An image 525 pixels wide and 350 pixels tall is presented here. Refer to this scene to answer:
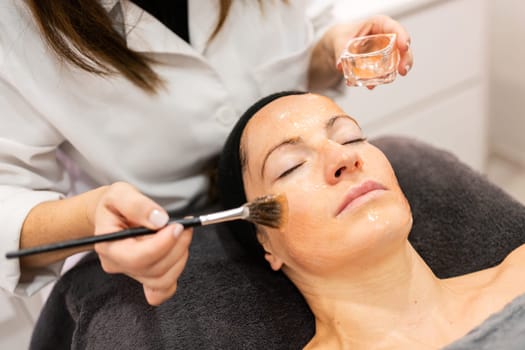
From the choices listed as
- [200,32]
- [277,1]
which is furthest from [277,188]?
[277,1]

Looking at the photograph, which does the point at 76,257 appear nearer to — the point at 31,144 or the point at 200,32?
the point at 31,144

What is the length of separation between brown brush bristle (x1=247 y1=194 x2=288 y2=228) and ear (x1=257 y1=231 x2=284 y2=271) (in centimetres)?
22

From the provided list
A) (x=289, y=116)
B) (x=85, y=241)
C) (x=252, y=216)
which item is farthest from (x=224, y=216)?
(x=289, y=116)

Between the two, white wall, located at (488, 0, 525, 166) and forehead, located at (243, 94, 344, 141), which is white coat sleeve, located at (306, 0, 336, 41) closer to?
forehead, located at (243, 94, 344, 141)

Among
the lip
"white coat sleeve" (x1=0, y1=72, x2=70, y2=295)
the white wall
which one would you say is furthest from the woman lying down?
the white wall

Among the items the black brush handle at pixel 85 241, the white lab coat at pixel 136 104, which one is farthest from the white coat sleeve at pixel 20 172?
the black brush handle at pixel 85 241

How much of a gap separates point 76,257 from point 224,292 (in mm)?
382

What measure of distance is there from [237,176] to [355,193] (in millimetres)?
245

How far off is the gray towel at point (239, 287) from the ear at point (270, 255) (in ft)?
0.21

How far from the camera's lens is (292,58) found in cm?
114

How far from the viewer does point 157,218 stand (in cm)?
65

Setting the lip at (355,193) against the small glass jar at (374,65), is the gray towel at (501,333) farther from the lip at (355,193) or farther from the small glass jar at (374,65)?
the small glass jar at (374,65)

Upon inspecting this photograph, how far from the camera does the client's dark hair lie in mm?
982

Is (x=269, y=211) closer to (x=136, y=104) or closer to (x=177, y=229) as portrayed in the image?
(x=177, y=229)
